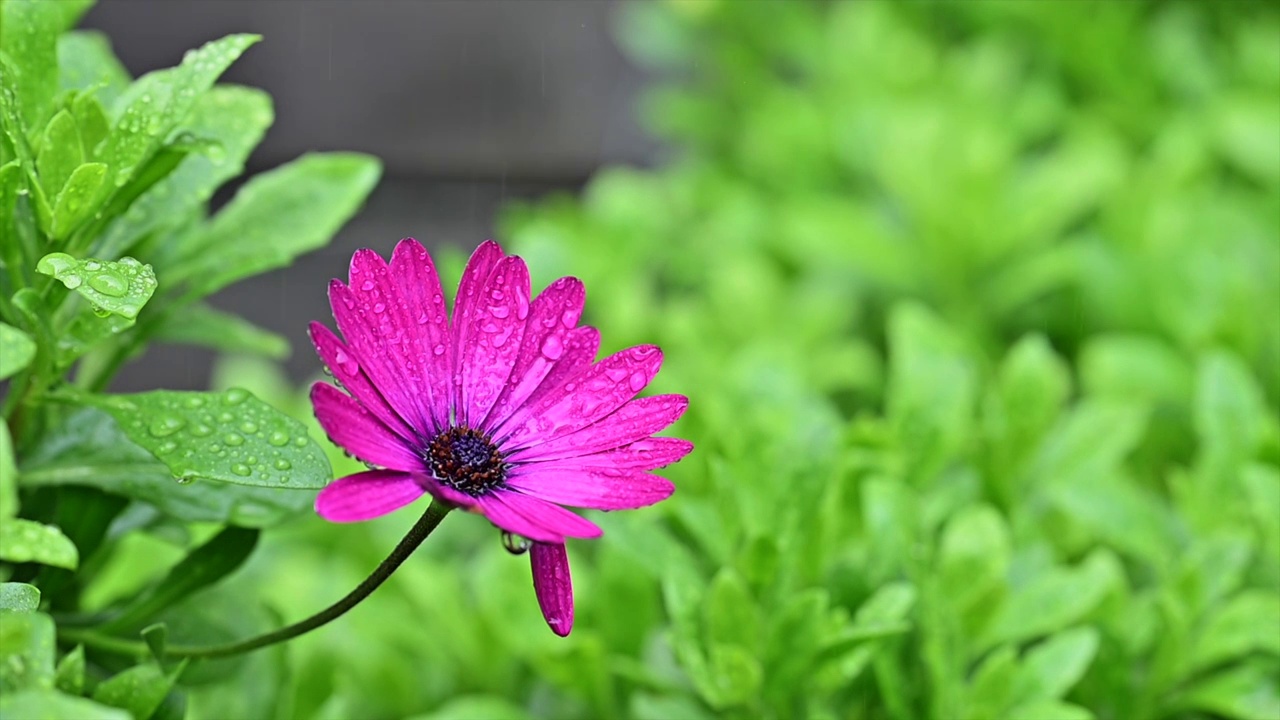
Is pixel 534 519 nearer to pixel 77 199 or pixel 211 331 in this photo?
pixel 77 199

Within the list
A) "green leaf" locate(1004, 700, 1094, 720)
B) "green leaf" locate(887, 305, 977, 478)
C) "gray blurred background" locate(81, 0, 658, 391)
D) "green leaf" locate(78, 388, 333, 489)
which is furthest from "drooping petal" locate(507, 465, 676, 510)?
"gray blurred background" locate(81, 0, 658, 391)

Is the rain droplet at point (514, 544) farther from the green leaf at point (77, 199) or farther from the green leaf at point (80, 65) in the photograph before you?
the green leaf at point (80, 65)

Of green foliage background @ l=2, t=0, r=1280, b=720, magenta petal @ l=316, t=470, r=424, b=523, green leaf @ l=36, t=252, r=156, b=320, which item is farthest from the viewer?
green foliage background @ l=2, t=0, r=1280, b=720

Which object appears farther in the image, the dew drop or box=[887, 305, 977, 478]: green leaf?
box=[887, 305, 977, 478]: green leaf

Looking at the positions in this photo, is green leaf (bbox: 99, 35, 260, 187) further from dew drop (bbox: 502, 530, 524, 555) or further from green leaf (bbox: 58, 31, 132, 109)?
dew drop (bbox: 502, 530, 524, 555)

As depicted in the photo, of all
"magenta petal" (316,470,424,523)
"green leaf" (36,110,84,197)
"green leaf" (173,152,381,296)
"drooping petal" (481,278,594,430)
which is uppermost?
"green leaf" (173,152,381,296)

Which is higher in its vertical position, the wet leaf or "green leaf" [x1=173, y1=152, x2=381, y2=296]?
"green leaf" [x1=173, y1=152, x2=381, y2=296]

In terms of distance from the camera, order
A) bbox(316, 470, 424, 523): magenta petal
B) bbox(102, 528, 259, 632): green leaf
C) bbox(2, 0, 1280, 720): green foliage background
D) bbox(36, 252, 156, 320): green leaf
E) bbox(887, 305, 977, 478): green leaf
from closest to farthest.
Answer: bbox(316, 470, 424, 523): magenta petal → bbox(36, 252, 156, 320): green leaf → bbox(102, 528, 259, 632): green leaf → bbox(2, 0, 1280, 720): green foliage background → bbox(887, 305, 977, 478): green leaf

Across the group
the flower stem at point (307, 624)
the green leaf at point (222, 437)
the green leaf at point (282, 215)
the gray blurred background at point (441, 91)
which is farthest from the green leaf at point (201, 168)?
the gray blurred background at point (441, 91)
